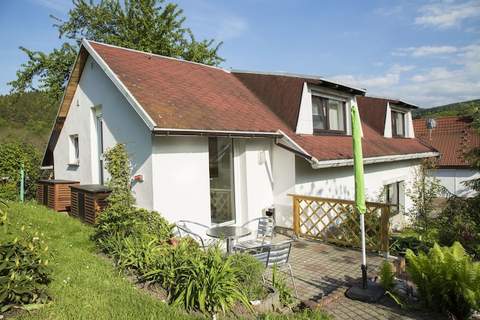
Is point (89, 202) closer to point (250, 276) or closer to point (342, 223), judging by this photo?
point (250, 276)

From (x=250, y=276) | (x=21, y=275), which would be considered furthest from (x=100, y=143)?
(x=250, y=276)

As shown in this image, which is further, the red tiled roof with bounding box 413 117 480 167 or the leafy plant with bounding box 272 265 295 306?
the red tiled roof with bounding box 413 117 480 167

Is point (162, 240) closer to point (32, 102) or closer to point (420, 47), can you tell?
point (420, 47)

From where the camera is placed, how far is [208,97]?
11.6 meters

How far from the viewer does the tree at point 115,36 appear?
989 inches

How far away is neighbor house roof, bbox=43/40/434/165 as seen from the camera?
919cm

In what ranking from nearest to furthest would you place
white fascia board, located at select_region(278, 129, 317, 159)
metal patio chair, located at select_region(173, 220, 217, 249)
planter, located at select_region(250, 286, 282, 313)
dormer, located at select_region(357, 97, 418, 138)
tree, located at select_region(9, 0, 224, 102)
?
planter, located at select_region(250, 286, 282, 313)
metal patio chair, located at select_region(173, 220, 217, 249)
white fascia board, located at select_region(278, 129, 317, 159)
dormer, located at select_region(357, 97, 418, 138)
tree, located at select_region(9, 0, 224, 102)

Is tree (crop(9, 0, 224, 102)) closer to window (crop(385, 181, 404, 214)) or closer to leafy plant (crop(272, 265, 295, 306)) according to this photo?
window (crop(385, 181, 404, 214))

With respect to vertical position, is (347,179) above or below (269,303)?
above

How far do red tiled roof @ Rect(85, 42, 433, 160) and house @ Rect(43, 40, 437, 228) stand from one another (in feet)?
0.18

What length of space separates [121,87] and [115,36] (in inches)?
802

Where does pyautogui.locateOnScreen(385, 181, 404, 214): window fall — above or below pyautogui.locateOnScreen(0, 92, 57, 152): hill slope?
below

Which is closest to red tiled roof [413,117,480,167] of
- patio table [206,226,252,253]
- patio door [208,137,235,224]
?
patio door [208,137,235,224]

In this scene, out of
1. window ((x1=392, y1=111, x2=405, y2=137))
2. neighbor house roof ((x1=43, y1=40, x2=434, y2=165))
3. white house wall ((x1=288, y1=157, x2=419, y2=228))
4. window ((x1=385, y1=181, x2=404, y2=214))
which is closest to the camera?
neighbor house roof ((x1=43, y1=40, x2=434, y2=165))
